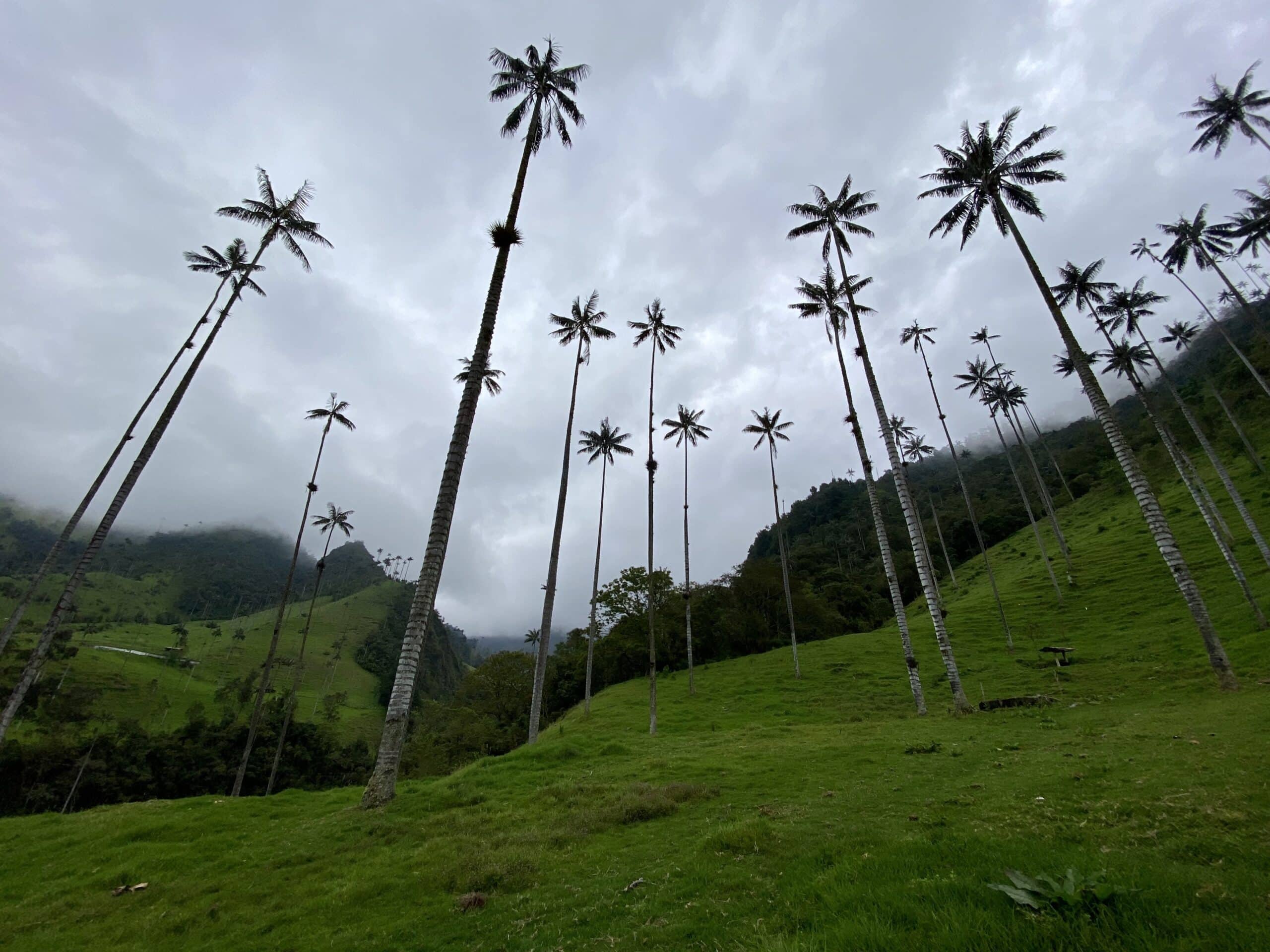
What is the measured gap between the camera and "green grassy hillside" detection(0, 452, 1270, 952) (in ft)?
16.9

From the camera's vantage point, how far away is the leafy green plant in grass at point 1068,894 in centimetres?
421

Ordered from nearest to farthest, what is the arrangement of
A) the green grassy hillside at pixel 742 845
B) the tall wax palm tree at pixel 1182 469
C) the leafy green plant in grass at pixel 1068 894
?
the leafy green plant in grass at pixel 1068 894, the green grassy hillside at pixel 742 845, the tall wax palm tree at pixel 1182 469

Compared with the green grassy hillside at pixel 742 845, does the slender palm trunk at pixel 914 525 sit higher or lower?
higher

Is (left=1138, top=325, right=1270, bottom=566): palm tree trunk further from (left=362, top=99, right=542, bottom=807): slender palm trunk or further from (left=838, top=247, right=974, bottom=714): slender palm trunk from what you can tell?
(left=362, top=99, right=542, bottom=807): slender palm trunk

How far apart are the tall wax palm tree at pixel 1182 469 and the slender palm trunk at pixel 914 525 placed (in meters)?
16.8

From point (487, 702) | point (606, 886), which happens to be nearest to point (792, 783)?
point (606, 886)

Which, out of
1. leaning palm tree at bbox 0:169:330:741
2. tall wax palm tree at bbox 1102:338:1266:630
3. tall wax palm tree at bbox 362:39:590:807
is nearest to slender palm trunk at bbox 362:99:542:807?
tall wax palm tree at bbox 362:39:590:807

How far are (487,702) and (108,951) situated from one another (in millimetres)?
53506

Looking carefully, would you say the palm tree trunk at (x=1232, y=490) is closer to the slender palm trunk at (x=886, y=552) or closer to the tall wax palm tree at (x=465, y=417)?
the slender palm trunk at (x=886, y=552)

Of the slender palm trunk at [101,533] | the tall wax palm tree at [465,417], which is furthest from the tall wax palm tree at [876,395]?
the slender palm trunk at [101,533]

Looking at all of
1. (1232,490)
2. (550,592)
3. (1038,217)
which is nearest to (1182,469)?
(1232,490)

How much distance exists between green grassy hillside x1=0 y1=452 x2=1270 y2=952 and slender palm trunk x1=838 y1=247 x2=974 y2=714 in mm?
1620

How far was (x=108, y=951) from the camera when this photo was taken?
7.65 meters

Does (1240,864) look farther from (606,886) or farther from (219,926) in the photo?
(219,926)
